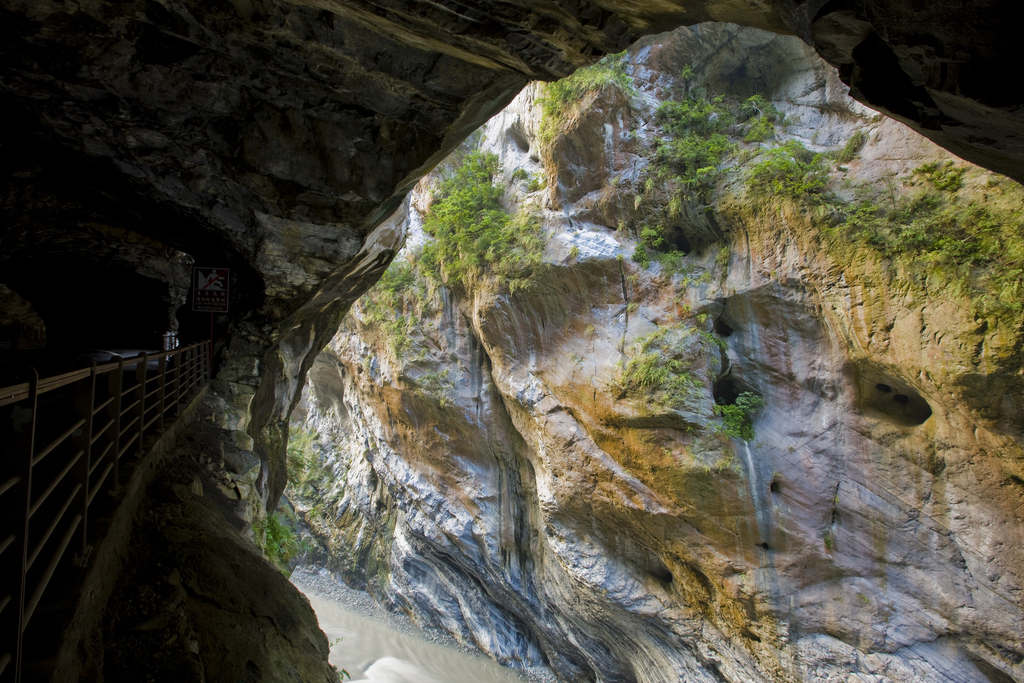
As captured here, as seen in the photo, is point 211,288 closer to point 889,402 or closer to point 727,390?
point 727,390

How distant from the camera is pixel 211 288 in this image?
743 cm

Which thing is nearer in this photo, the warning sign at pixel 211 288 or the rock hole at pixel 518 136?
the warning sign at pixel 211 288

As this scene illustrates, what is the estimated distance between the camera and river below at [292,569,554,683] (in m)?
12.6

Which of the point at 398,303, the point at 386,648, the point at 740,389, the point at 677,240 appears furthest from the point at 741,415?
the point at 386,648

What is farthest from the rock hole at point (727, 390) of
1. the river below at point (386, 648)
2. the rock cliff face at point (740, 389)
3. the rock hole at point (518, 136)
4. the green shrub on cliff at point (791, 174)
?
the river below at point (386, 648)

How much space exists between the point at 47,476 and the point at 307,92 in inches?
162

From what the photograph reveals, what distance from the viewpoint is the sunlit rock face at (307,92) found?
11.6 feet

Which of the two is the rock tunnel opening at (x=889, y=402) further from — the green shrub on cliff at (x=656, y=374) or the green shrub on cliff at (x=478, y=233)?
the green shrub on cliff at (x=478, y=233)

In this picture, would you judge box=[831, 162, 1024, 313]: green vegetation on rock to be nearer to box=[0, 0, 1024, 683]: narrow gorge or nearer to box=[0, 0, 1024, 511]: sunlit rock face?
box=[0, 0, 1024, 683]: narrow gorge

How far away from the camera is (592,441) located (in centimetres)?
994

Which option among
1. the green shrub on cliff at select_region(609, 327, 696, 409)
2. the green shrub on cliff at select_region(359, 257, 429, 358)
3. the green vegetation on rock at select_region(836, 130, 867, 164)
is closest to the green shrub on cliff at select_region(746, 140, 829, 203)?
the green vegetation on rock at select_region(836, 130, 867, 164)

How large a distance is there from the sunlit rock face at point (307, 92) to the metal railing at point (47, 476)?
8.85 feet

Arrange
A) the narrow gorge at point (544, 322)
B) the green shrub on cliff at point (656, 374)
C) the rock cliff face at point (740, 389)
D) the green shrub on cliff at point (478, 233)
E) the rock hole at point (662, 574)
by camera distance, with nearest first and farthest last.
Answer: the narrow gorge at point (544, 322), the rock cliff face at point (740, 389), the green shrub on cliff at point (656, 374), the rock hole at point (662, 574), the green shrub on cliff at point (478, 233)

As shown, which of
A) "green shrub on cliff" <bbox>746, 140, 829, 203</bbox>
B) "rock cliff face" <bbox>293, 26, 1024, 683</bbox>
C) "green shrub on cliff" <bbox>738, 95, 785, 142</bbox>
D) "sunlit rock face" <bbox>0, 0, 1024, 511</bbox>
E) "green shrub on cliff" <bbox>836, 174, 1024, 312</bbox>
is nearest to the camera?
"sunlit rock face" <bbox>0, 0, 1024, 511</bbox>
